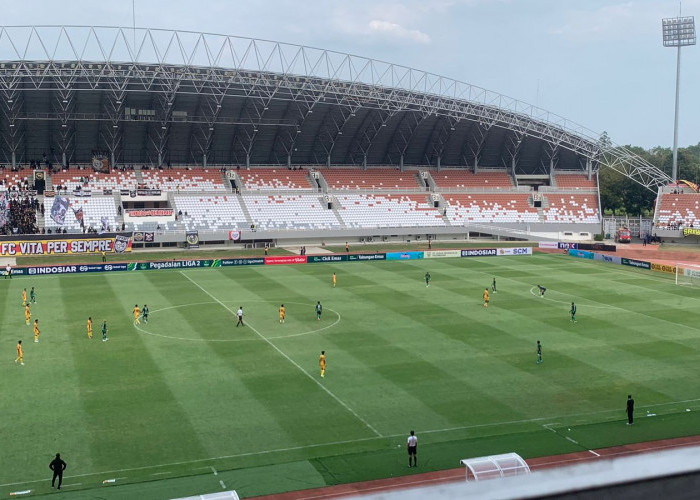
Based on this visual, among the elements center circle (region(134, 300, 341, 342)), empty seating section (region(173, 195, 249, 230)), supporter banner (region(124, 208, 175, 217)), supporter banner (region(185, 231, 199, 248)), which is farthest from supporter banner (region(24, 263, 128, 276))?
center circle (region(134, 300, 341, 342))

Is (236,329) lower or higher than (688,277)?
lower

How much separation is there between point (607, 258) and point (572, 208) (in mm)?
29184

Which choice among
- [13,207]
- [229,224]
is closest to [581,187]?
[229,224]

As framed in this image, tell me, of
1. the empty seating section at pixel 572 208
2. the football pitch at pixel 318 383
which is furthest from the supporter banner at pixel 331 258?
the empty seating section at pixel 572 208

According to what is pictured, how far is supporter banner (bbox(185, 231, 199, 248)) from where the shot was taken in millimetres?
79188

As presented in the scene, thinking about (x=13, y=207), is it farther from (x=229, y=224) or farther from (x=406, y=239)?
(x=406, y=239)

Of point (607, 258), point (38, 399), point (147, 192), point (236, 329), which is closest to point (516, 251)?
point (607, 258)

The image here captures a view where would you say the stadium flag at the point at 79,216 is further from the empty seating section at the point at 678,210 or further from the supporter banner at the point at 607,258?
the empty seating section at the point at 678,210

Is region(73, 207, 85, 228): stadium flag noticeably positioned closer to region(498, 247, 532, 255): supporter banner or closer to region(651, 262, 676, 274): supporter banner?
region(498, 247, 532, 255): supporter banner

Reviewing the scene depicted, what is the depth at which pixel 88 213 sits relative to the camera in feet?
262

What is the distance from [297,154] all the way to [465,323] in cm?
6106

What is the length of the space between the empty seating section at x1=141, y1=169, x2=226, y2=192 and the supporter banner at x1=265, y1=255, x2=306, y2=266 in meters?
23.4

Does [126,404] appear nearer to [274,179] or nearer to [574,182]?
[274,179]

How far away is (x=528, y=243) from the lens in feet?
283
